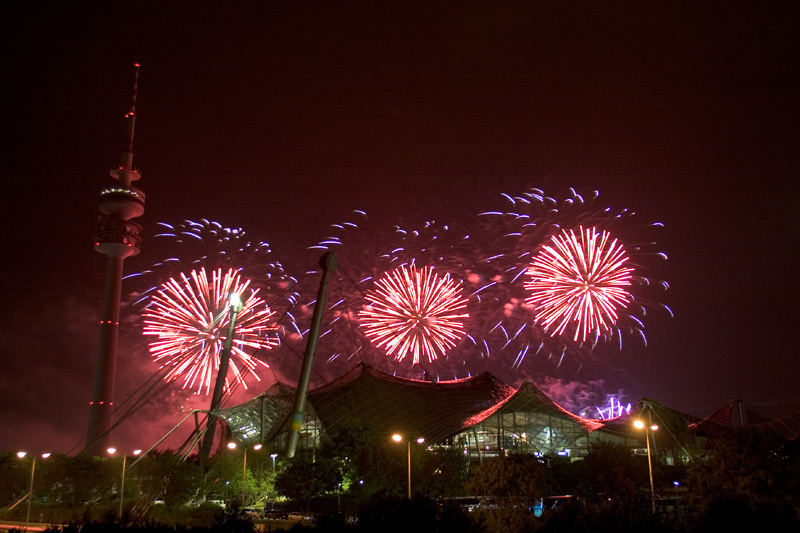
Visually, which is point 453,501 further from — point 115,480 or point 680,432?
point 680,432

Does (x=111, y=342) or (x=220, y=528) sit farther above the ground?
(x=111, y=342)

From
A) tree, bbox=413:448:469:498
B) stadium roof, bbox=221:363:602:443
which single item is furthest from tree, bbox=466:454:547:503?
stadium roof, bbox=221:363:602:443

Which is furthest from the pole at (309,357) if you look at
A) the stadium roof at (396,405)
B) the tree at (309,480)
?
the stadium roof at (396,405)

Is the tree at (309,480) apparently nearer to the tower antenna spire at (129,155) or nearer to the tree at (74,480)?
the tree at (74,480)

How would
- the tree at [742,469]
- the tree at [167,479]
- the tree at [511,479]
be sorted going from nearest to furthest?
1. the tree at [742,469]
2. the tree at [511,479]
3. the tree at [167,479]

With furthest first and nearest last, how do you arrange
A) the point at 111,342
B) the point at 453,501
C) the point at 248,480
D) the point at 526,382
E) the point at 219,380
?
the point at 111,342 → the point at 526,382 → the point at 219,380 → the point at 248,480 → the point at 453,501

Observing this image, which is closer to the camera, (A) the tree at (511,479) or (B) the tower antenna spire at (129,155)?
(A) the tree at (511,479)

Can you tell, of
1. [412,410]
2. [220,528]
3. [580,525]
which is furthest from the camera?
[412,410]

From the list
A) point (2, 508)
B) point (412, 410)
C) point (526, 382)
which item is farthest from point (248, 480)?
point (526, 382)
